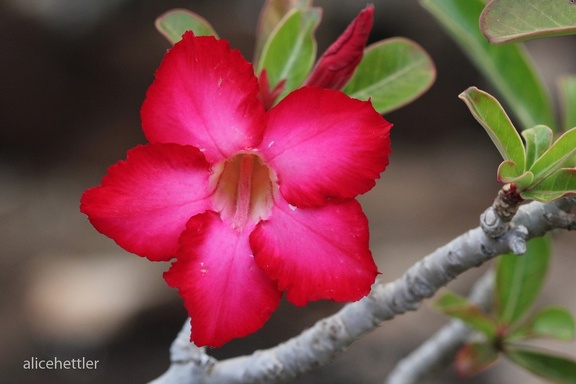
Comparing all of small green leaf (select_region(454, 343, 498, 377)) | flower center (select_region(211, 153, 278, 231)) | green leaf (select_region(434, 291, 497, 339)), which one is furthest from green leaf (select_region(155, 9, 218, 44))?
small green leaf (select_region(454, 343, 498, 377))

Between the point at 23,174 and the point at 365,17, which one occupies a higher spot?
the point at 23,174

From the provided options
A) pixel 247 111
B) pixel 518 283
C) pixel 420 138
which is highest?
pixel 420 138

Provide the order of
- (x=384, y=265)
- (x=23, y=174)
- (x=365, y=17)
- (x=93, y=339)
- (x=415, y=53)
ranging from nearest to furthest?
(x=365, y=17)
(x=415, y=53)
(x=93, y=339)
(x=384, y=265)
(x=23, y=174)

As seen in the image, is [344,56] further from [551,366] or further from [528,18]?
[551,366]

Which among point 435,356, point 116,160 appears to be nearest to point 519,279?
point 435,356

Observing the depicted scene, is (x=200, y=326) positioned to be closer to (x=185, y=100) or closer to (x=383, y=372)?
(x=185, y=100)

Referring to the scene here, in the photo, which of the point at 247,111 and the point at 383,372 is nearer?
the point at 247,111

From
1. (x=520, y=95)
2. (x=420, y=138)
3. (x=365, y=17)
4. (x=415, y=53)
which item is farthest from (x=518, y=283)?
(x=420, y=138)
